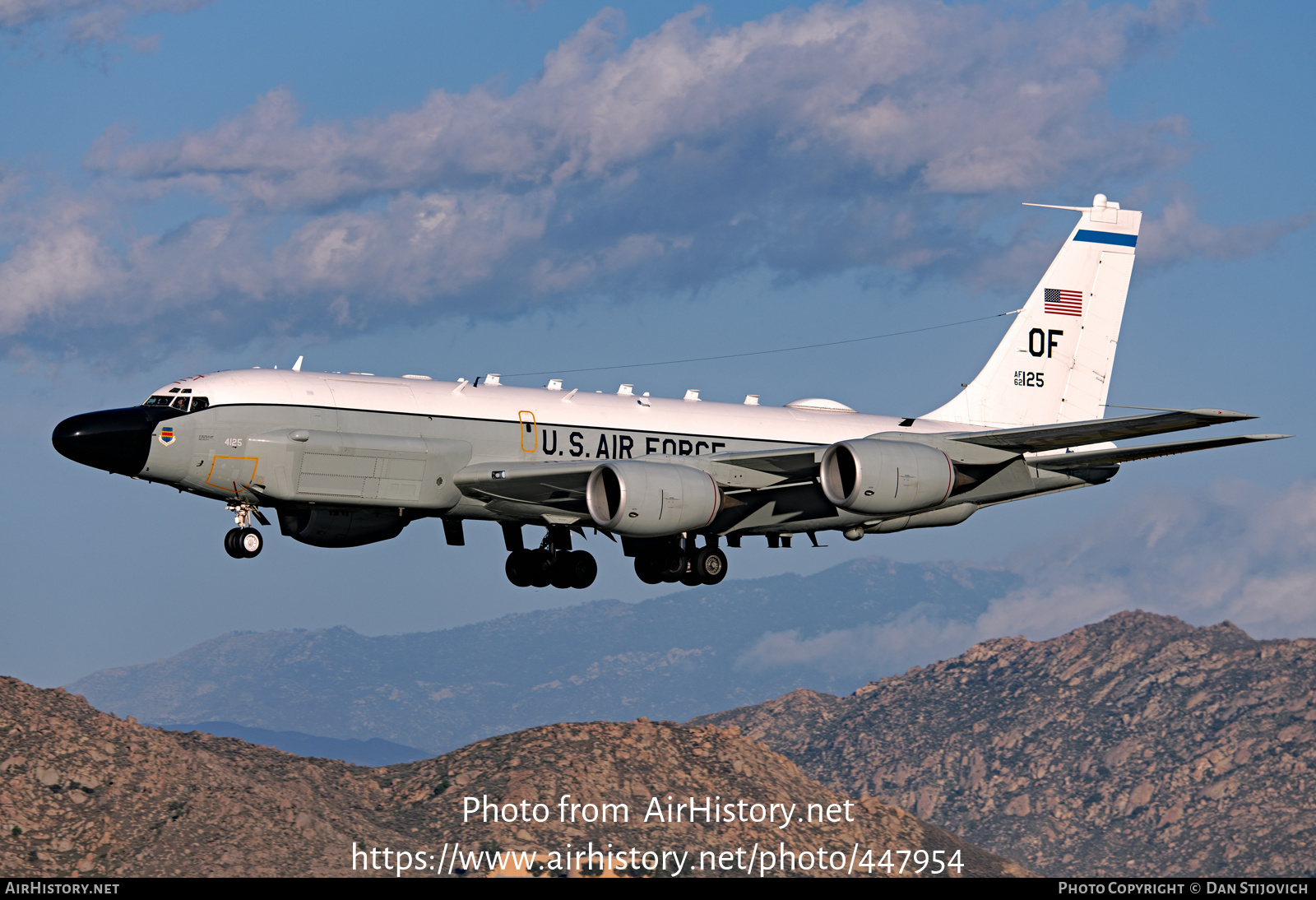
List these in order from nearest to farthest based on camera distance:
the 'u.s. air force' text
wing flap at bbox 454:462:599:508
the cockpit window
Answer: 1. the cockpit window
2. wing flap at bbox 454:462:599:508
3. the 'u.s. air force' text

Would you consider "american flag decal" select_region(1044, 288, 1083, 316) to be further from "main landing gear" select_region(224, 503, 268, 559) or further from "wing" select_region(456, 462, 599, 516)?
"main landing gear" select_region(224, 503, 268, 559)

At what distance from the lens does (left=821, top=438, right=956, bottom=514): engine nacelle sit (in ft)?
135

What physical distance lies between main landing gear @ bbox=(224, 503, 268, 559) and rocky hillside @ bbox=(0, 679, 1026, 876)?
16620 millimetres

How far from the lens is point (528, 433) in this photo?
4203 cm

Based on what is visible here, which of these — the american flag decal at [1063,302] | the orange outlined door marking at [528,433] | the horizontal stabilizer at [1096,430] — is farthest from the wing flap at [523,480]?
the american flag decal at [1063,302]

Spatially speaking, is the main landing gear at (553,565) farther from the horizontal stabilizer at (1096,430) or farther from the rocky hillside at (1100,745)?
the rocky hillside at (1100,745)

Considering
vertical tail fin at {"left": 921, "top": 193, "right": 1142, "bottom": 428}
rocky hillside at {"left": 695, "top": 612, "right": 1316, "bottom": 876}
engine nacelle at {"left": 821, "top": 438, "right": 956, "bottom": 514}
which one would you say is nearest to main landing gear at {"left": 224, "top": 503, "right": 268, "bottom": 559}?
engine nacelle at {"left": 821, "top": 438, "right": 956, "bottom": 514}

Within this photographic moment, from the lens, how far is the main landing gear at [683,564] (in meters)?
46.4

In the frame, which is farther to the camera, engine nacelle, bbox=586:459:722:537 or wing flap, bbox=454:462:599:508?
wing flap, bbox=454:462:599:508

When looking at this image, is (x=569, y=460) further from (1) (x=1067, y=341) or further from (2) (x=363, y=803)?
(2) (x=363, y=803)

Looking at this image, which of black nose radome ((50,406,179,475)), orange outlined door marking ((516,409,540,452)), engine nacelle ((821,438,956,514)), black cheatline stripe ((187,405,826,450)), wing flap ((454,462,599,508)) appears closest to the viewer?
black nose radome ((50,406,179,475))

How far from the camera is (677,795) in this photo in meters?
61.0

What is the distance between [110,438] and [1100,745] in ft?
280

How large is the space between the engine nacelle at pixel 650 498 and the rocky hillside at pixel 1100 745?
5593cm
